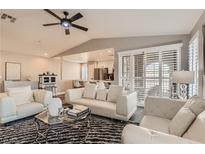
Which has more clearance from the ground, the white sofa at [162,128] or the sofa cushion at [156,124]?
the white sofa at [162,128]

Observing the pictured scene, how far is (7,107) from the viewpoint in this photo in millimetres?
3123

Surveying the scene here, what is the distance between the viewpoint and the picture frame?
271 inches

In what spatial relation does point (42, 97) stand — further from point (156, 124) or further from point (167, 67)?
point (167, 67)

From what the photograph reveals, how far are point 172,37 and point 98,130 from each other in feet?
11.4

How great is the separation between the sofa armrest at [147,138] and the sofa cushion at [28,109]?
296 centimetres

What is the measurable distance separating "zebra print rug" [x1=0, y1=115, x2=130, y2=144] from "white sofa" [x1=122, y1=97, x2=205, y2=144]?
2.51ft

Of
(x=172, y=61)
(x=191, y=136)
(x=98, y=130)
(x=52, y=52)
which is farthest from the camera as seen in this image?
(x=52, y=52)

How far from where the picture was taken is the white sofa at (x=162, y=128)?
3.66 ft

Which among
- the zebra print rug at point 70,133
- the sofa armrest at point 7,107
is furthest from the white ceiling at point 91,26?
the zebra print rug at point 70,133

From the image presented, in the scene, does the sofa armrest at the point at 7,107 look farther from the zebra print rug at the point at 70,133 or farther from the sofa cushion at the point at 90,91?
the sofa cushion at the point at 90,91

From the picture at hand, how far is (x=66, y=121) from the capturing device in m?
2.44

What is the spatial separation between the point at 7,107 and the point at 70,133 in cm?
154
